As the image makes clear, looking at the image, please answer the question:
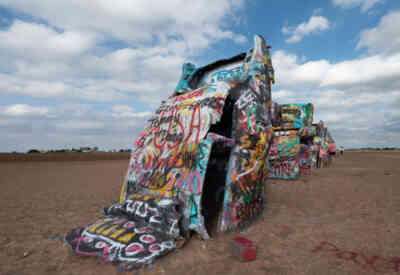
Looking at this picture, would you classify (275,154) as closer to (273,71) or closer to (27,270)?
(273,71)

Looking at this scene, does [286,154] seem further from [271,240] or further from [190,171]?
[190,171]

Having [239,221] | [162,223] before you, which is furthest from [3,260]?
[239,221]

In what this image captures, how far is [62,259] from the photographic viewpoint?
12.9 feet

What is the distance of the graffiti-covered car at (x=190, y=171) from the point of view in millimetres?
3979

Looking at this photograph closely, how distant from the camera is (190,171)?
4680 mm

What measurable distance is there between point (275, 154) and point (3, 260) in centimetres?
1201

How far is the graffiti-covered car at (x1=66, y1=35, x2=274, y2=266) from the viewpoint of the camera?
3979 millimetres

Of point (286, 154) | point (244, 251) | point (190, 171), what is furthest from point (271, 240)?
point (286, 154)

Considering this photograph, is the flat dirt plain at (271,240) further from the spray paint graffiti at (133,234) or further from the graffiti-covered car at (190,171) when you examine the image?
the graffiti-covered car at (190,171)

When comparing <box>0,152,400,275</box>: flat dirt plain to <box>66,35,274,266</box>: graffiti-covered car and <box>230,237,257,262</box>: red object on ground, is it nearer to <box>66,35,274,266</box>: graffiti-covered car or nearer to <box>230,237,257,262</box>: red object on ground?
<box>230,237,257,262</box>: red object on ground

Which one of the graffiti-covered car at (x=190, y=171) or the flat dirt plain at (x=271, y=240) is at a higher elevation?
the graffiti-covered car at (x=190, y=171)

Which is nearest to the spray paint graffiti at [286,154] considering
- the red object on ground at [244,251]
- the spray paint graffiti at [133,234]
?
the red object on ground at [244,251]

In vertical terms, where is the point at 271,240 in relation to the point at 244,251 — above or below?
below

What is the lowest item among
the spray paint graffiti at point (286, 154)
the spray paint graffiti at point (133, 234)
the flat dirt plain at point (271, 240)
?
the flat dirt plain at point (271, 240)
